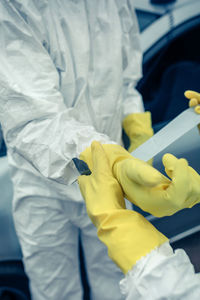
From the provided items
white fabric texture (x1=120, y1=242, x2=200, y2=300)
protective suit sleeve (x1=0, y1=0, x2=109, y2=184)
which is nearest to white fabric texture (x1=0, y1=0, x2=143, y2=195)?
protective suit sleeve (x1=0, y1=0, x2=109, y2=184)

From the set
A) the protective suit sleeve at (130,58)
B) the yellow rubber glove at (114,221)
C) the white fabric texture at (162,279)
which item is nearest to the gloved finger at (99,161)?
the yellow rubber glove at (114,221)

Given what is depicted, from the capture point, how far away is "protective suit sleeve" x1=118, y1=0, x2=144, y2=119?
3.63 ft

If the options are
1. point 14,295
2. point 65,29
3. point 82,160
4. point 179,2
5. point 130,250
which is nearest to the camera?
point 130,250

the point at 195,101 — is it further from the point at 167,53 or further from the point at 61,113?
the point at 167,53

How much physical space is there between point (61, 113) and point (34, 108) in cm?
8

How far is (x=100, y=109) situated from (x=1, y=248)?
672mm

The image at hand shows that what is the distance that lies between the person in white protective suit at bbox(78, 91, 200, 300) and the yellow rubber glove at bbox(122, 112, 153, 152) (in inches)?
16.3

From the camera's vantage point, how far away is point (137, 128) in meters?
1.13

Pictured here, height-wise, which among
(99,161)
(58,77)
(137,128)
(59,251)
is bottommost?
(59,251)

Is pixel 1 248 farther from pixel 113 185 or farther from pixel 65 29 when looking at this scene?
pixel 65 29

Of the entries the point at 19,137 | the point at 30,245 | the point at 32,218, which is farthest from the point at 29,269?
the point at 19,137

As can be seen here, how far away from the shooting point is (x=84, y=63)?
948 millimetres

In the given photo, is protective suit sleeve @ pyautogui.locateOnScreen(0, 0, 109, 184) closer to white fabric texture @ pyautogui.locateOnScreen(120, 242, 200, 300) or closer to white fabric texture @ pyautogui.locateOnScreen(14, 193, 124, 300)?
white fabric texture @ pyautogui.locateOnScreen(14, 193, 124, 300)

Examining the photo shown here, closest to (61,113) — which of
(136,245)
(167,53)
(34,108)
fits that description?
(34,108)
